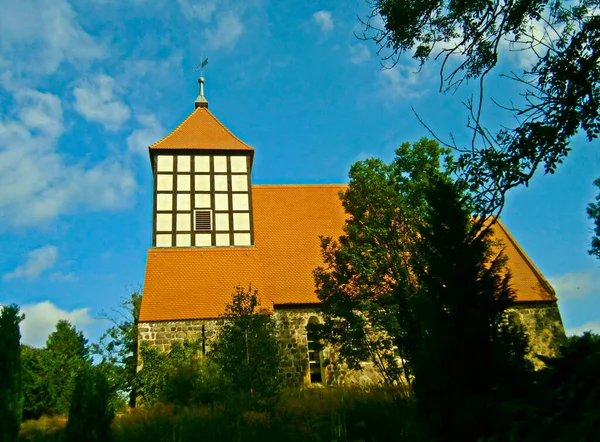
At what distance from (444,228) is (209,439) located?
13.1 feet

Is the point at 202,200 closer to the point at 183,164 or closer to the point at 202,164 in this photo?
the point at 202,164

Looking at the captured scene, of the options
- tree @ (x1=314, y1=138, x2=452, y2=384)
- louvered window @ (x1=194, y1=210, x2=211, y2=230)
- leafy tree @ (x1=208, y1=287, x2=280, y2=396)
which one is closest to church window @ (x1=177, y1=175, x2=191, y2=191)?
louvered window @ (x1=194, y1=210, x2=211, y2=230)

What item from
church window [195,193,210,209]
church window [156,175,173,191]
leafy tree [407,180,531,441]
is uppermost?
church window [156,175,173,191]

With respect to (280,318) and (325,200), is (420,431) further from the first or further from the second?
(325,200)

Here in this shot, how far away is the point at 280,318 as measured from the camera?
15.2 m

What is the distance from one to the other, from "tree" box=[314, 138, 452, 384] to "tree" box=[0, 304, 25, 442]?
20.3 ft

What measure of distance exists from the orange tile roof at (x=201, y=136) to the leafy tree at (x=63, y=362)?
6.89 metres

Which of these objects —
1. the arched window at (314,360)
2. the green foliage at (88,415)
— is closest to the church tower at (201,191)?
the arched window at (314,360)

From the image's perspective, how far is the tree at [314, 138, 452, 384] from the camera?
10.7 m

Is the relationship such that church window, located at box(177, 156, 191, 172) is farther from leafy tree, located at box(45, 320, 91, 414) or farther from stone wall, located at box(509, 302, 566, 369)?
stone wall, located at box(509, 302, 566, 369)

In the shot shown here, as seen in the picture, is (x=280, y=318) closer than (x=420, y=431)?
No

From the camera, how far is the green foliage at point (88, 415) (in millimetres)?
5555

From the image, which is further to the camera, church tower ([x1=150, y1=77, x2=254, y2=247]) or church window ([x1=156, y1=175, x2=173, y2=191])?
church window ([x1=156, y1=175, x2=173, y2=191])

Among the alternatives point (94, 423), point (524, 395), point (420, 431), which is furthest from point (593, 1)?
point (94, 423)
